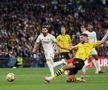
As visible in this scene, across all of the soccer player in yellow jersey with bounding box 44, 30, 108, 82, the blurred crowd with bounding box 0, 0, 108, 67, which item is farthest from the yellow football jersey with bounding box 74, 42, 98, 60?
the blurred crowd with bounding box 0, 0, 108, 67

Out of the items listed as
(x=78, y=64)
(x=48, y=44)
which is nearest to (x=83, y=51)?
(x=78, y=64)

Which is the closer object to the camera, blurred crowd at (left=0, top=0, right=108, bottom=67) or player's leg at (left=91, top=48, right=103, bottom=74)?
player's leg at (left=91, top=48, right=103, bottom=74)

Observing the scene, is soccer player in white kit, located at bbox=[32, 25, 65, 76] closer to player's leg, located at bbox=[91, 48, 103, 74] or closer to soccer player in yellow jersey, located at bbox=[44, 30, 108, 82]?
soccer player in yellow jersey, located at bbox=[44, 30, 108, 82]

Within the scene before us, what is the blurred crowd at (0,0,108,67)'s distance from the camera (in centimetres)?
4397

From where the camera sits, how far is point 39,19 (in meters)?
49.6

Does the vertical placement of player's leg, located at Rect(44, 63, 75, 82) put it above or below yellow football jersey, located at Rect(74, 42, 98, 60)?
below

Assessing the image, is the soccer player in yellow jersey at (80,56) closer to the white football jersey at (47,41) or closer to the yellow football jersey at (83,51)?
the yellow football jersey at (83,51)

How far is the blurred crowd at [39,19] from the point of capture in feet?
144

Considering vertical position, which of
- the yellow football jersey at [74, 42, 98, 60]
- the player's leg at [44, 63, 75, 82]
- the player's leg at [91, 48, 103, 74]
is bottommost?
the player's leg at [91, 48, 103, 74]

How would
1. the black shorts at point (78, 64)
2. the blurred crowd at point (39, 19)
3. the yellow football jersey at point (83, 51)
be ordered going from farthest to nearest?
1. the blurred crowd at point (39, 19)
2. the yellow football jersey at point (83, 51)
3. the black shorts at point (78, 64)

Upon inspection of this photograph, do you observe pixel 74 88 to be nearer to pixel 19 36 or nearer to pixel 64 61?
pixel 64 61

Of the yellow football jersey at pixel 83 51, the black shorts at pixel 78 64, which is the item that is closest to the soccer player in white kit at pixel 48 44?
the yellow football jersey at pixel 83 51

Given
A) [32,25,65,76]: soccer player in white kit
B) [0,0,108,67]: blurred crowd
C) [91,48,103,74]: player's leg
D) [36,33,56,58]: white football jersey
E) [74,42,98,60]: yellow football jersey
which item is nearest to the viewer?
[74,42,98,60]: yellow football jersey

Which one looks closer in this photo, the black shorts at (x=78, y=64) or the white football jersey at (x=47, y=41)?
the black shorts at (x=78, y=64)
